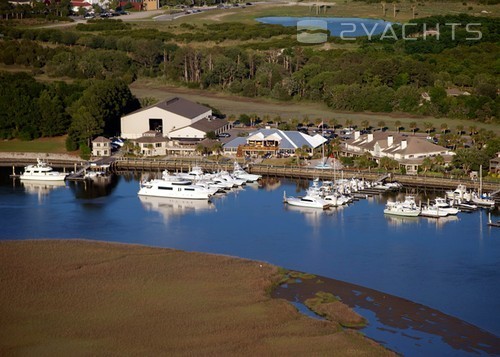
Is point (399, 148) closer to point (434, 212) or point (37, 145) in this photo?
point (434, 212)

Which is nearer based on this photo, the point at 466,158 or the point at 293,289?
the point at 293,289

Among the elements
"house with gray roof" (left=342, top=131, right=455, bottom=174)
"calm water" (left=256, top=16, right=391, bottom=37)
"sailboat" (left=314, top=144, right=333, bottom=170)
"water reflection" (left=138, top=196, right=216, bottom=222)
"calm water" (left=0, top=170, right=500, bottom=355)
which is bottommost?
"calm water" (left=0, top=170, right=500, bottom=355)

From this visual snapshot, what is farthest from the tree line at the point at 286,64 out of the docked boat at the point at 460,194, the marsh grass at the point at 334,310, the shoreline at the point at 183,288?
the marsh grass at the point at 334,310

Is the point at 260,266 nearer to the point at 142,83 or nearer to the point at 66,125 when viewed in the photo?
the point at 66,125

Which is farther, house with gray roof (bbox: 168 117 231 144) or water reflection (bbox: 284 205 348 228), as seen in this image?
house with gray roof (bbox: 168 117 231 144)

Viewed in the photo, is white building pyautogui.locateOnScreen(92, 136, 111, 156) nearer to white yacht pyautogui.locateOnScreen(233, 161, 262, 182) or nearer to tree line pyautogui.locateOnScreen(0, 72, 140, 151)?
tree line pyautogui.locateOnScreen(0, 72, 140, 151)

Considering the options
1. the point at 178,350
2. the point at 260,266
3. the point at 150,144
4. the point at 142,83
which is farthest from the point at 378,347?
the point at 142,83

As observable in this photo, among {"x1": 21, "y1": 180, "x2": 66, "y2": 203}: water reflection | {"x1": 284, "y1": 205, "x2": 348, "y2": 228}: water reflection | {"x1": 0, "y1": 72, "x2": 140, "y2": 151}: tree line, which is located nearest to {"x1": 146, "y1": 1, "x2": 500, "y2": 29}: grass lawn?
{"x1": 0, "y1": 72, "x2": 140, "y2": 151}: tree line

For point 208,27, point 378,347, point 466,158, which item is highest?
point 208,27
